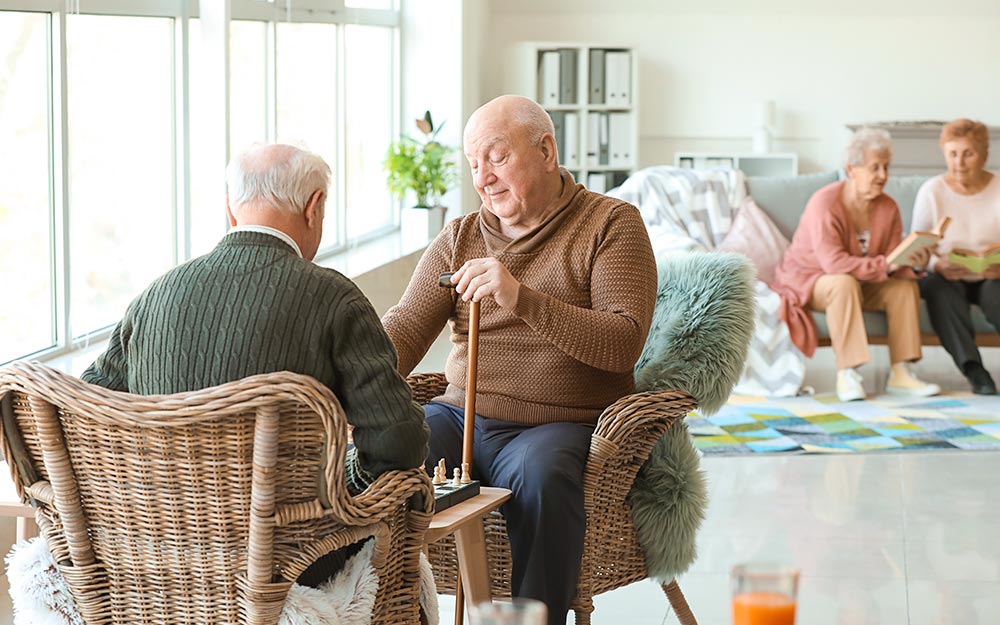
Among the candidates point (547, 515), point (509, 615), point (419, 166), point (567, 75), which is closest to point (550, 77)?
point (567, 75)

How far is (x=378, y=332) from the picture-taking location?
177 centimetres

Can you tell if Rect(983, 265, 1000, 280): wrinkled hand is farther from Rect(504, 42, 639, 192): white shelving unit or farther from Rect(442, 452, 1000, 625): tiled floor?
Rect(504, 42, 639, 192): white shelving unit

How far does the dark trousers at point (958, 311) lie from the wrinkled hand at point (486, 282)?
11.8 ft

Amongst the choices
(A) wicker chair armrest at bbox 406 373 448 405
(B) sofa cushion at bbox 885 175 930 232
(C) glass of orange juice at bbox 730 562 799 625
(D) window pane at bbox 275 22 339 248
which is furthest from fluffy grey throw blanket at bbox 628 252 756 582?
(B) sofa cushion at bbox 885 175 930 232

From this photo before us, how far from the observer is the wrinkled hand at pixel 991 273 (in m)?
5.44

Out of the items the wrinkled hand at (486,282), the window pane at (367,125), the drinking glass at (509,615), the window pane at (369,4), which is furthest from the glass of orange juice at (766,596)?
the window pane at (369,4)

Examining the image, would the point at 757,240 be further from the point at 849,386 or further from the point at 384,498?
the point at 384,498

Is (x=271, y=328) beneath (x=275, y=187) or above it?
beneath

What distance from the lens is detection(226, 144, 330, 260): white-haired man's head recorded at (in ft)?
6.05

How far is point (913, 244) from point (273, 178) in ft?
12.9

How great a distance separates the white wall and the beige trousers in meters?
Answer: 3.19

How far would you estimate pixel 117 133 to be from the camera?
3.97 meters

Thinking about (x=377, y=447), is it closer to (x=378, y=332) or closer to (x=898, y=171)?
(x=378, y=332)

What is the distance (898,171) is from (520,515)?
21.0 feet
